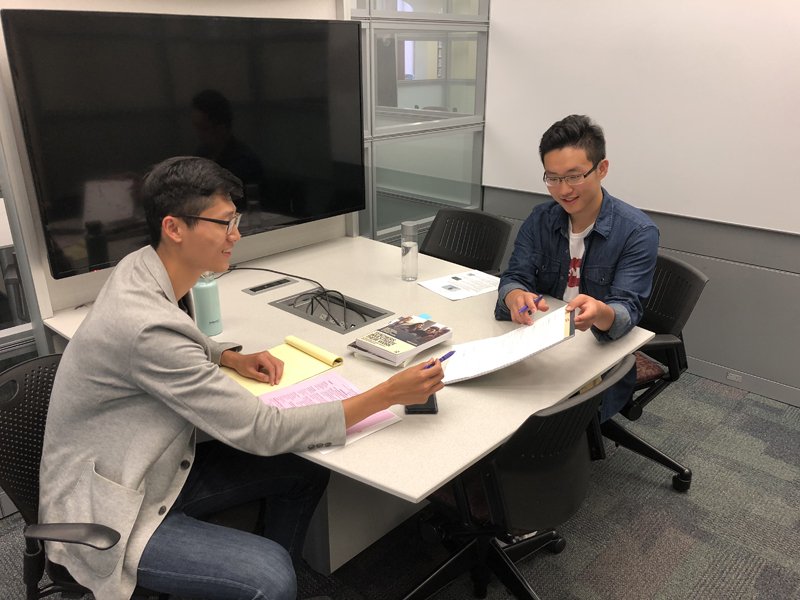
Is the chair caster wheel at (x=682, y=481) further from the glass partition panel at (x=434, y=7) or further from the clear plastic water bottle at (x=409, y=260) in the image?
the glass partition panel at (x=434, y=7)

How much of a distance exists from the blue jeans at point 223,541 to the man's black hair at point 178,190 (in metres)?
0.62

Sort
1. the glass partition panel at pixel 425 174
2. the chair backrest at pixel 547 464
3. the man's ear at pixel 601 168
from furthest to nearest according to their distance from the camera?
the glass partition panel at pixel 425 174, the man's ear at pixel 601 168, the chair backrest at pixel 547 464

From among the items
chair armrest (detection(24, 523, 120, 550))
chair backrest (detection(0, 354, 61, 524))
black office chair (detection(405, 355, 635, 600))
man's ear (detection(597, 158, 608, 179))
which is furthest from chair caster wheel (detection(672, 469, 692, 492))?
chair backrest (detection(0, 354, 61, 524))

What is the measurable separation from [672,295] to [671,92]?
52.3 inches

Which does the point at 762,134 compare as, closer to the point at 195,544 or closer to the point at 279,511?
the point at 279,511

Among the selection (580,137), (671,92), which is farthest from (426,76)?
(580,137)

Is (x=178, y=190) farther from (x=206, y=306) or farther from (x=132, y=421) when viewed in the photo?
(x=206, y=306)

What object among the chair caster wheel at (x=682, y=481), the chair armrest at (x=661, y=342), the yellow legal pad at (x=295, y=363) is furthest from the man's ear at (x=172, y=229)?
the chair caster wheel at (x=682, y=481)

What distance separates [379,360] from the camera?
1715mm

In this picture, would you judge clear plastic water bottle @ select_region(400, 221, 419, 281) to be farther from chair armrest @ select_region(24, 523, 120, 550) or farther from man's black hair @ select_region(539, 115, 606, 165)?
chair armrest @ select_region(24, 523, 120, 550)

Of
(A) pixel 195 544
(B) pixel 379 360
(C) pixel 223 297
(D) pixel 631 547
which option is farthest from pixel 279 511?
(D) pixel 631 547

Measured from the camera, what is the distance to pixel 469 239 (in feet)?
9.45

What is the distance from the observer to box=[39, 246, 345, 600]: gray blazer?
1.23 metres

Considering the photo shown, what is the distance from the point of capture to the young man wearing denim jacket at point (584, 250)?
75.1 inches
